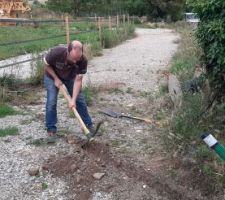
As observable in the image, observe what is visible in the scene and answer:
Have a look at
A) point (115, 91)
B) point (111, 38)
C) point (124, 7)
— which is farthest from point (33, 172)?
point (124, 7)

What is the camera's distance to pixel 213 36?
5594 mm

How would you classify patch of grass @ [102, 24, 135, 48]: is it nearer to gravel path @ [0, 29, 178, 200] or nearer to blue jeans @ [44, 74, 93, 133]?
gravel path @ [0, 29, 178, 200]

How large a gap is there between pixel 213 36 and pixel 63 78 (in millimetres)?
1926

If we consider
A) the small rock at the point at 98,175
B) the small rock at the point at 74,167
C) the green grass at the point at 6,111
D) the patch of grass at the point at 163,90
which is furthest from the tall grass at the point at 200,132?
the green grass at the point at 6,111

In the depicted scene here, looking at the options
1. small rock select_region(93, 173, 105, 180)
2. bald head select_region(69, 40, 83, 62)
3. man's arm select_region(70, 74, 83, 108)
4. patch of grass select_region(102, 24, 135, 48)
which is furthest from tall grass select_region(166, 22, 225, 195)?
patch of grass select_region(102, 24, 135, 48)

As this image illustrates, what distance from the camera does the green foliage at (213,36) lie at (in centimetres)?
548

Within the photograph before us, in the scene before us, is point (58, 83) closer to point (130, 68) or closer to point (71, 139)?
point (71, 139)

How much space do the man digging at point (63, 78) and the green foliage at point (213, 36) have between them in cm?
147

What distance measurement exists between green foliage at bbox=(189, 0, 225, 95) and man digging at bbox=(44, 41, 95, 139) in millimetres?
1473

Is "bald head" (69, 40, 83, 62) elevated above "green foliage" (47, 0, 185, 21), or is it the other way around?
"bald head" (69, 40, 83, 62)

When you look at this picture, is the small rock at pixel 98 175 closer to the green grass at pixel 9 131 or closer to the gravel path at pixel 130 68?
the green grass at pixel 9 131

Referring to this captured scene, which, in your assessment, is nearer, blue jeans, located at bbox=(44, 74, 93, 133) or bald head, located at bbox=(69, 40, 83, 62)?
bald head, located at bbox=(69, 40, 83, 62)

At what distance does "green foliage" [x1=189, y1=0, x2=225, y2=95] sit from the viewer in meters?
5.48

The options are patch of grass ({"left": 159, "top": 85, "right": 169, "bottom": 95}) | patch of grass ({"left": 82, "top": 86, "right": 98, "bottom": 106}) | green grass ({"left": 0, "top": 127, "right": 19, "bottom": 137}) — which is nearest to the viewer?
green grass ({"left": 0, "top": 127, "right": 19, "bottom": 137})
